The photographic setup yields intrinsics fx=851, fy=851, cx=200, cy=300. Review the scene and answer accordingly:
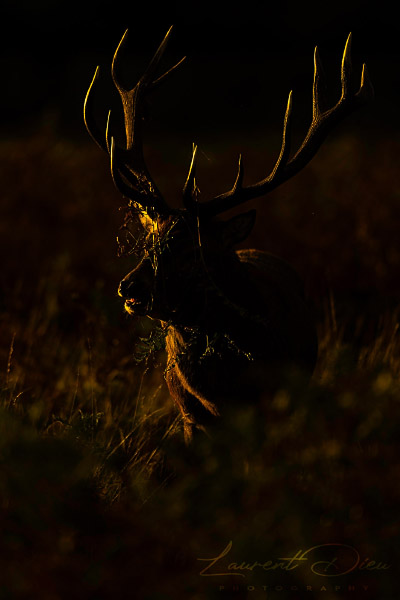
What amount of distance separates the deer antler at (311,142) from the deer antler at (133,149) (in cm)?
23

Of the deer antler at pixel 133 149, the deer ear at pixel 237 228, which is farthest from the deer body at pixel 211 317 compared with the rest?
the deer antler at pixel 133 149

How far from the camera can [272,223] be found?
28.0 feet

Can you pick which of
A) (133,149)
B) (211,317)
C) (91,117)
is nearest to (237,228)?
(211,317)

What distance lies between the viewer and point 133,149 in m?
4.04

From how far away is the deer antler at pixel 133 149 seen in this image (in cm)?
368

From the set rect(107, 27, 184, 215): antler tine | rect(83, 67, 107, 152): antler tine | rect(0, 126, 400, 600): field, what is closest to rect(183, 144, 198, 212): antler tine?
rect(107, 27, 184, 215): antler tine

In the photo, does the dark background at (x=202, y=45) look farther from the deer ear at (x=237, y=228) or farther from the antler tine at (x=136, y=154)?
the deer ear at (x=237, y=228)

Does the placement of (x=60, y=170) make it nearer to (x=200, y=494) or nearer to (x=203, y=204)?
(x=203, y=204)

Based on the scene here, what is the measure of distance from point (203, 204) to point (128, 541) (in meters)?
1.63

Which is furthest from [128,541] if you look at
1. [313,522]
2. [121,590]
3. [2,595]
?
[313,522]

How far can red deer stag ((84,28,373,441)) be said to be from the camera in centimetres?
360

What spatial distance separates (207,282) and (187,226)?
10.1 inches

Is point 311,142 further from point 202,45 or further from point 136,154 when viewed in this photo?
point 202,45

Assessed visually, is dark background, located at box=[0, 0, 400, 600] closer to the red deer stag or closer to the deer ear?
the red deer stag
